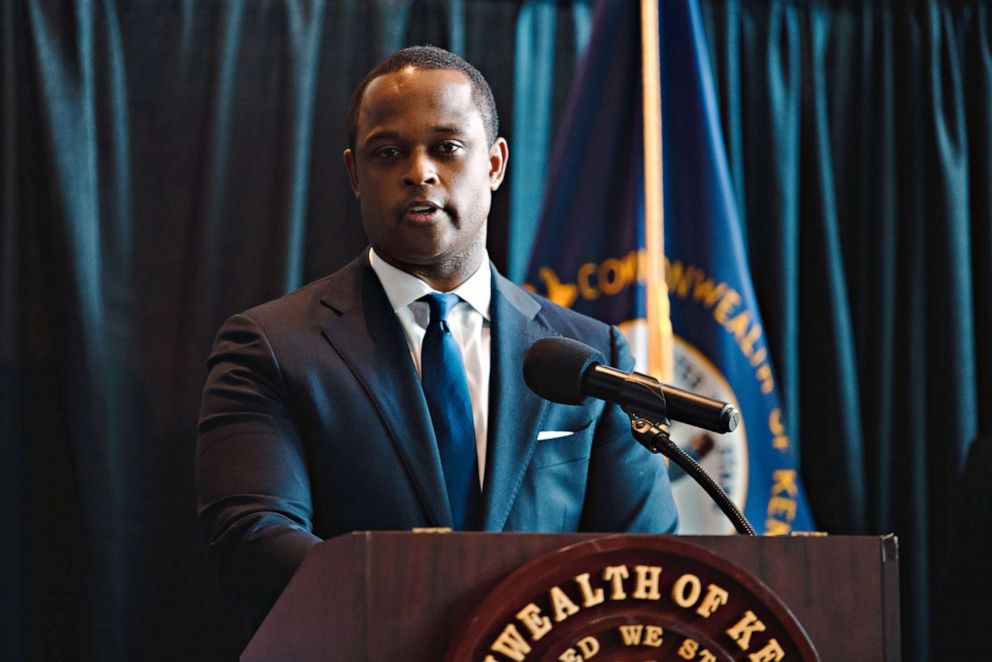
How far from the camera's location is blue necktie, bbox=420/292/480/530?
1926 mm

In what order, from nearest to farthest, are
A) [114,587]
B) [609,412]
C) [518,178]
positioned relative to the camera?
[609,412]
[114,587]
[518,178]

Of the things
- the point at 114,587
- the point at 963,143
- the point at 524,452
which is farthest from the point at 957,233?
the point at 114,587

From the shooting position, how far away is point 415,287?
2.06 m

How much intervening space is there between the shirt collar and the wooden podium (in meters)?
0.88

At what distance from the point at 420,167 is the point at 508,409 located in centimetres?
38

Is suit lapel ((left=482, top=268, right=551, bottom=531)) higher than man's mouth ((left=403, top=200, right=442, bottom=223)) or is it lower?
lower

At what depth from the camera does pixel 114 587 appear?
3.00 m

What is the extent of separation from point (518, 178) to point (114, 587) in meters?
1.35

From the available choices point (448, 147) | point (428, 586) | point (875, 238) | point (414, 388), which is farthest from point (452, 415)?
point (875, 238)

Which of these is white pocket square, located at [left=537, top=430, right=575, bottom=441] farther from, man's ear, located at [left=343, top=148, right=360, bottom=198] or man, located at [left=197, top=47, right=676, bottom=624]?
man's ear, located at [left=343, top=148, right=360, bottom=198]

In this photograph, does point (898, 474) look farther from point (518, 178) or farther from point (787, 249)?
point (518, 178)

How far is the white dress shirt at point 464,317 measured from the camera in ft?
6.64

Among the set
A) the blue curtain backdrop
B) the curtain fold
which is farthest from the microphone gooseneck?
the curtain fold

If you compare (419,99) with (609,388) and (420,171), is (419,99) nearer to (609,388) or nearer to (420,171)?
(420,171)
